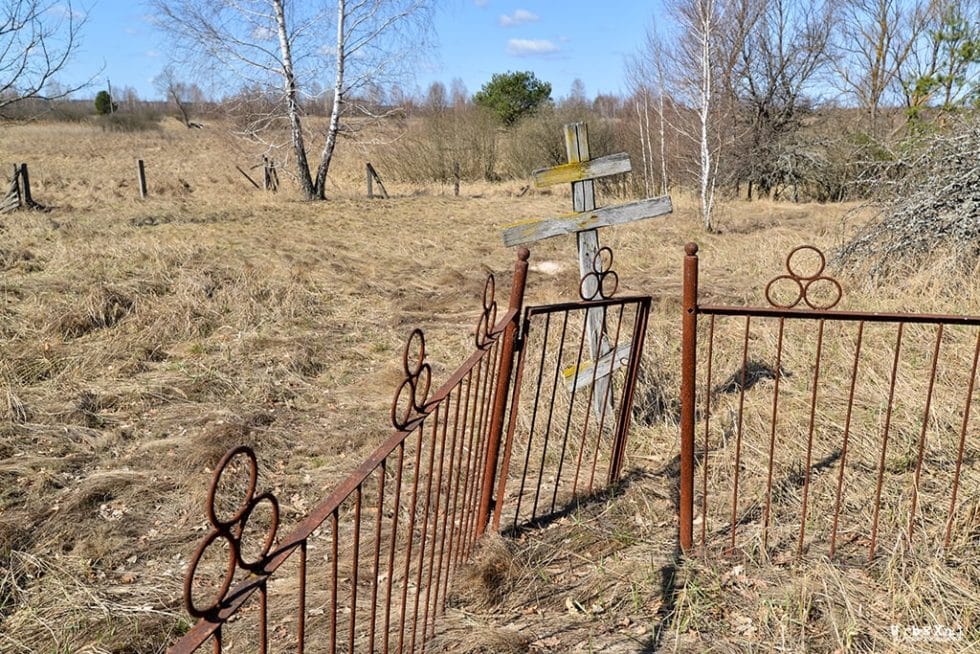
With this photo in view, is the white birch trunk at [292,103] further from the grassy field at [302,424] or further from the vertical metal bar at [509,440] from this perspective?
the vertical metal bar at [509,440]

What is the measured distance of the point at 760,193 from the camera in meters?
18.2

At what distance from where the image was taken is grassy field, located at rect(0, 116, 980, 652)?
7.77ft

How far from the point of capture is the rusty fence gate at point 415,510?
175 cm

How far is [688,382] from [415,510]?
3.64ft

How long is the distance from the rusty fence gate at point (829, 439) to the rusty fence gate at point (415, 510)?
1.65 ft

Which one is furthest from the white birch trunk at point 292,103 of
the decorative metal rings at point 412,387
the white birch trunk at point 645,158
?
the decorative metal rings at point 412,387

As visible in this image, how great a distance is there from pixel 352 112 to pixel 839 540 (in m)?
15.7

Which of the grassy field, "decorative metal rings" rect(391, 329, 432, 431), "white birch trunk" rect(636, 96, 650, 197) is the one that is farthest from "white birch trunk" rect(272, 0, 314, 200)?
"decorative metal rings" rect(391, 329, 432, 431)

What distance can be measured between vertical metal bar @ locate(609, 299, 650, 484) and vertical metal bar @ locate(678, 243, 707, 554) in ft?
1.53

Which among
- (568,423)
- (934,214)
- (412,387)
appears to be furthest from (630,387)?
(934,214)

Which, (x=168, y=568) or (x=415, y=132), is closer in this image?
(x=168, y=568)

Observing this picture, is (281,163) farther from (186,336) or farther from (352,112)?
(186,336)

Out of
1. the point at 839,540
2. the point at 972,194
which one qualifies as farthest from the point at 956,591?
the point at 972,194

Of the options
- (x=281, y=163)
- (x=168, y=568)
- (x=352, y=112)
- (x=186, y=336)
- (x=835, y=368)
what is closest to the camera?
(x=168, y=568)
